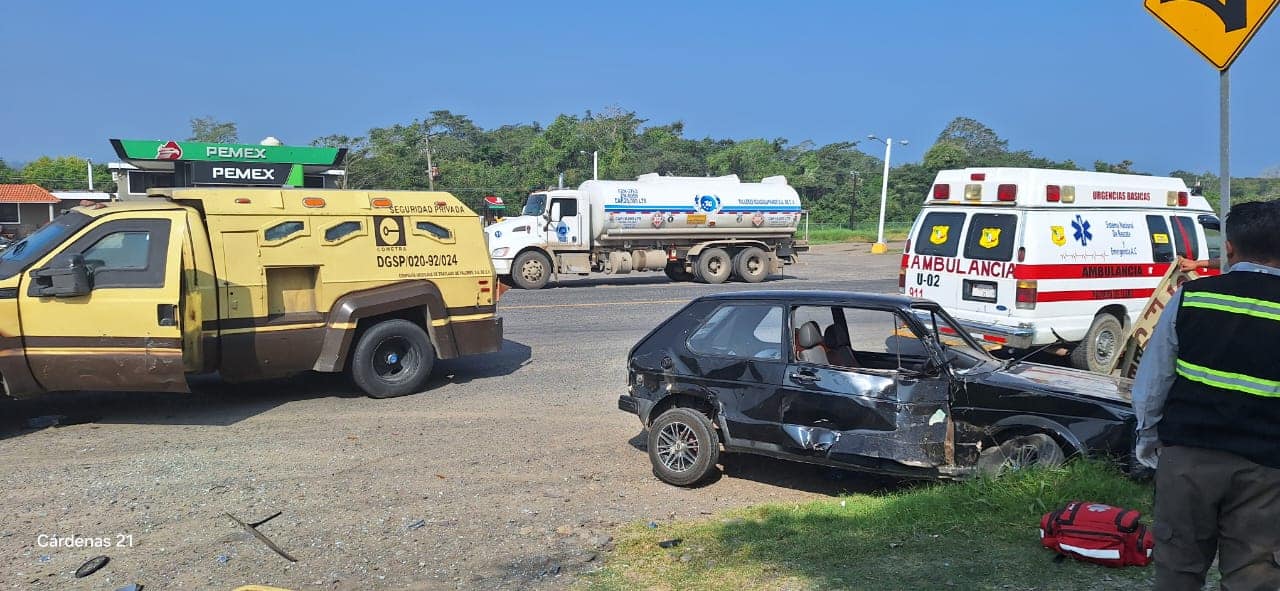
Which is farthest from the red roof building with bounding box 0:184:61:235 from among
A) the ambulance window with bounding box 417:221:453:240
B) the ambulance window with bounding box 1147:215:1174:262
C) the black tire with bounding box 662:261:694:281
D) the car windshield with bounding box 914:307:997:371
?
the car windshield with bounding box 914:307:997:371

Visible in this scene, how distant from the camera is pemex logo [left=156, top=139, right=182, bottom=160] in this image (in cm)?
1176

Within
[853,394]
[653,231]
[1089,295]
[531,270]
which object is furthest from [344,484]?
[653,231]

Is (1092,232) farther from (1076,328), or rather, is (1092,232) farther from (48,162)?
(48,162)

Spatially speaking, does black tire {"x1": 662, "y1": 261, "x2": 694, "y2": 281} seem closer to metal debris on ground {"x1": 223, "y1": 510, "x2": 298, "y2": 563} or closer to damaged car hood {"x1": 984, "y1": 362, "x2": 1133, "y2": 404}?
damaged car hood {"x1": 984, "y1": 362, "x2": 1133, "y2": 404}

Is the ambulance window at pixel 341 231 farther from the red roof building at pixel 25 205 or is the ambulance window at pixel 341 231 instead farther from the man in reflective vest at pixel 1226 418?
the red roof building at pixel 25 205

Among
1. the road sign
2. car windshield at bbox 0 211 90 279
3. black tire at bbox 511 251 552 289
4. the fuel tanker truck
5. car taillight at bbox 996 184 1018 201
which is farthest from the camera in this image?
the fuel tanker truck

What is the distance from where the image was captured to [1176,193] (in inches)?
472

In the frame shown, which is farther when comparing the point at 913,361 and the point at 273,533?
the point at 913,361

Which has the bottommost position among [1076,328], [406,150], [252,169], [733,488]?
[733,488]

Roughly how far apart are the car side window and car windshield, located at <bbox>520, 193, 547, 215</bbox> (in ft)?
53.0

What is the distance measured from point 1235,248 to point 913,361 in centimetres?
321

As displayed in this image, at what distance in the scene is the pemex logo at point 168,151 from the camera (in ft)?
38.6

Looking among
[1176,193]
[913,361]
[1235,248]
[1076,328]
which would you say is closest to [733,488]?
[913,361]

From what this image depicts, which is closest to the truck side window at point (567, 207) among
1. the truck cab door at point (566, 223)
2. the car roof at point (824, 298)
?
the truck cab door at point (566, 223)
